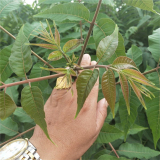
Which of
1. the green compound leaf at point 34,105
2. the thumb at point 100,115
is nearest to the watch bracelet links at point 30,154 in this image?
the green compound leaf at point 34,105

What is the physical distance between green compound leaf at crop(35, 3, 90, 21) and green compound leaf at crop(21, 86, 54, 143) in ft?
1.19

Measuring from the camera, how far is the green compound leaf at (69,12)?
69 cm

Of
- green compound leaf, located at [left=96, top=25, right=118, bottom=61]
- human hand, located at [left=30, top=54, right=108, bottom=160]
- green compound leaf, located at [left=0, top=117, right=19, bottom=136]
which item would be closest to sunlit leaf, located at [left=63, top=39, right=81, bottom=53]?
green compound leaf, located at [left=96, top=25, right=118, bottom=61]

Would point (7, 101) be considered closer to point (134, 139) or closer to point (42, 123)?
point (42, 123)

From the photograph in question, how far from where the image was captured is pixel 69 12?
72 cm

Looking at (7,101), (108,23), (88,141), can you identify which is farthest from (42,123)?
(108,23)

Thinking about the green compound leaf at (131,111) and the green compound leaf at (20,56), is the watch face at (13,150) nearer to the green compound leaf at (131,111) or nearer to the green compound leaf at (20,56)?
the green compound leaf at (20,56)

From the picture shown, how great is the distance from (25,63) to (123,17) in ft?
4.45

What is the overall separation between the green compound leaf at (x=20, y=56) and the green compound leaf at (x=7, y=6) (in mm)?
380

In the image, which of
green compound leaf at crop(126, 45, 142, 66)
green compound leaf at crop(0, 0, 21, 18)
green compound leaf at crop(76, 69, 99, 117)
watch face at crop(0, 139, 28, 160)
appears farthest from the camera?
green compound leaf at crop(126, 45, 142, 66)

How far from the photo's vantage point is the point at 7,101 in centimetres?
58

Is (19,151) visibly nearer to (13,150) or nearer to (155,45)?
(13,150)

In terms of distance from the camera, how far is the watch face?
641 mm

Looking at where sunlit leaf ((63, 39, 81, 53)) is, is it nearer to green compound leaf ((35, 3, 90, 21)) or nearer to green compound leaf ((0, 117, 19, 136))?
green compound leaf ((35, 3, 90, 21))
